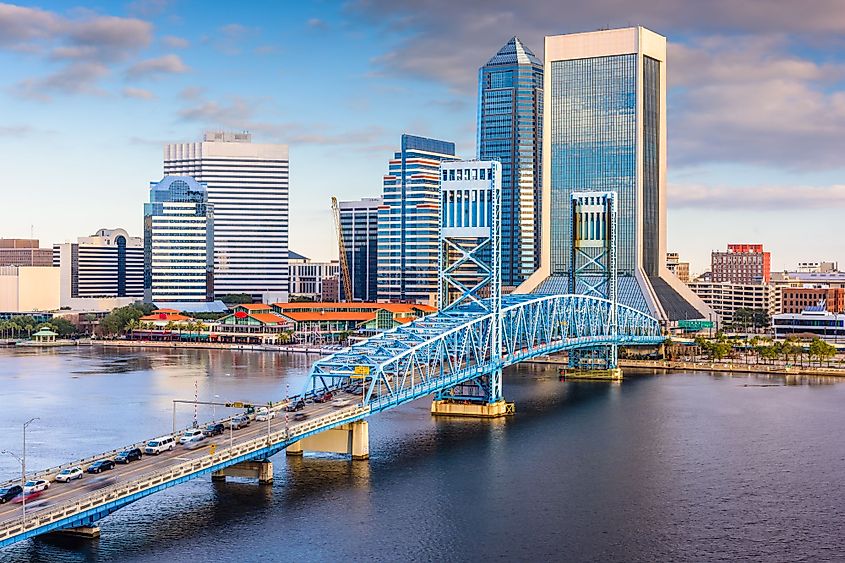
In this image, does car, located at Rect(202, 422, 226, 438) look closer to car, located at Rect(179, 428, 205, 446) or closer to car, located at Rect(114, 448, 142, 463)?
car, located at Rect(179, 428, 205, 446)

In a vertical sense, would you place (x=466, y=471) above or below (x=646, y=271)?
below

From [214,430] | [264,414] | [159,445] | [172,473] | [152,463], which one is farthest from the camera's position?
[264,414]

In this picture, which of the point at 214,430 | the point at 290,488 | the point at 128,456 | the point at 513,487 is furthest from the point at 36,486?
the point at 513,487

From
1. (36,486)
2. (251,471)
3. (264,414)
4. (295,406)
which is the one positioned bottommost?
(251,471)

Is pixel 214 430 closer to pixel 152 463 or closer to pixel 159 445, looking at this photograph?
pixel 159 445

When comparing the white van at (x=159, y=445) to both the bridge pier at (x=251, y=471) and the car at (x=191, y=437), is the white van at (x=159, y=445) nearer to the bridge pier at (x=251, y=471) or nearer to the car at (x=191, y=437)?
the car at (x=191, y=437)

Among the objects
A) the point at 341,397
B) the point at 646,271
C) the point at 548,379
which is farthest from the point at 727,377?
the point at 341,397

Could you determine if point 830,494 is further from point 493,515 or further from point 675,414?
point 675,414

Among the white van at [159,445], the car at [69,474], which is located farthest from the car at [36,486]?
the white van at [159,445]
